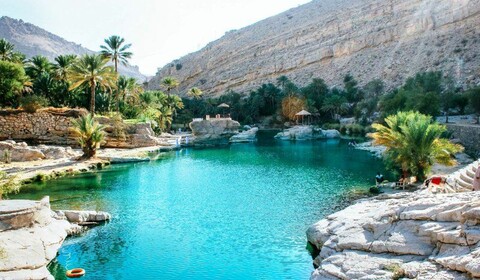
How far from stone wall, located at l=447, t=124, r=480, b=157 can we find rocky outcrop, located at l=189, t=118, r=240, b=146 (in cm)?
2769

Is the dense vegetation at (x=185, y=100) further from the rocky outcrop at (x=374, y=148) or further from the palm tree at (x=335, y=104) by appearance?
the rocky outcrop at (x=374, y=148)

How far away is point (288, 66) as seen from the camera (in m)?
96.4

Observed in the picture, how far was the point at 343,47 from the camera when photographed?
8988 centimetres

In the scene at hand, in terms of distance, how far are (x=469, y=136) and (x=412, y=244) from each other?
27301mm

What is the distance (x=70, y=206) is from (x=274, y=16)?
112078 mm

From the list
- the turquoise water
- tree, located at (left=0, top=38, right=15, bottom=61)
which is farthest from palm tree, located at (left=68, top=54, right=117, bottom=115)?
tree, located at (left=0, top=38, right=15, bottom=61)

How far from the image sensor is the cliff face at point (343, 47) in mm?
72375

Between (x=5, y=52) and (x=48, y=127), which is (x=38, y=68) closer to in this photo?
(x=5, y=52)

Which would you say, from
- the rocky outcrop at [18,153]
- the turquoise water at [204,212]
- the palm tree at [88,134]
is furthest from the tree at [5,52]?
the turquoise water at [204,212]

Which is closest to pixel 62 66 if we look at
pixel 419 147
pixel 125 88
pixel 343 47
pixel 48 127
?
pixel 125 88

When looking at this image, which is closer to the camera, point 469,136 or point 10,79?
point 469,136

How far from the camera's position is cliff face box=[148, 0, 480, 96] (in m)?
72.4

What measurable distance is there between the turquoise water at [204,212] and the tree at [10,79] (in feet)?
46.3

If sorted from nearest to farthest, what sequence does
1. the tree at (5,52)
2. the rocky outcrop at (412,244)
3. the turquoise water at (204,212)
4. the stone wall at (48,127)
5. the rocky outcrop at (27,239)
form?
the rocky outcrop at (412,244), the rocky outcrop at (27,239), the turquoise water at (204,212), the stone wall at (48,127), the tree at (5,52)
